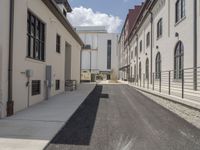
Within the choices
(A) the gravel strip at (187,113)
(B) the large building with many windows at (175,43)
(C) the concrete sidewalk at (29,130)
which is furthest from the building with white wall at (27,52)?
(B) the large building with many windows at (175,43)

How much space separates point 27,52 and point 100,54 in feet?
212

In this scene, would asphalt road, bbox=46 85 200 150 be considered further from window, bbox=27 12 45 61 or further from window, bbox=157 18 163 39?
window, bbox=157 18 163 39

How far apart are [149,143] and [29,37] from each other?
7895 mm

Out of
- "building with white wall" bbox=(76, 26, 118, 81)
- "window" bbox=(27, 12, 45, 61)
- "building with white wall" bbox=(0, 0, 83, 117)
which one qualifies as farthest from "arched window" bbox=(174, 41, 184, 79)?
"building with white wall" bbox=(76, 26, 118, 81)

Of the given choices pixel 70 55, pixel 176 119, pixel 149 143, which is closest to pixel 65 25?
pixel 70 55

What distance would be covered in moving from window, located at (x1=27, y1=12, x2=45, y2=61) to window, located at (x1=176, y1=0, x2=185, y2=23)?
8390 millimetres

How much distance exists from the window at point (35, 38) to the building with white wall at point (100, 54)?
2344 inches

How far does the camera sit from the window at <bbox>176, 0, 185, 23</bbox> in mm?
15867

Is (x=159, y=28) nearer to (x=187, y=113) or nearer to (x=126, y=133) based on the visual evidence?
(x=187, y=113)

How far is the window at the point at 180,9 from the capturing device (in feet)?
52.1

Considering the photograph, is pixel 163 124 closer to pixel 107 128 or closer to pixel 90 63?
pixel 107 128

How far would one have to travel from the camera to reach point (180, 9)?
1641cm

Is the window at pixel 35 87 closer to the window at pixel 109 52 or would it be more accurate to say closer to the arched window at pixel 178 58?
the arched window at pixel 178 58

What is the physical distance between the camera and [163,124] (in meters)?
7.60
